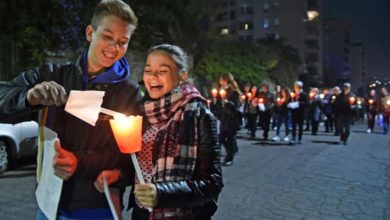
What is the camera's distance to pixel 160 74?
224 cm

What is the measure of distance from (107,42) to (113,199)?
0.75m

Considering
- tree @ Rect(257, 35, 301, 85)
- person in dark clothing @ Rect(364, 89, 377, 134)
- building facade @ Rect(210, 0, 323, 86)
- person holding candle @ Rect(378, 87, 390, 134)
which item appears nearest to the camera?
person holding candle @ Rect(378, 87, 390, 134)

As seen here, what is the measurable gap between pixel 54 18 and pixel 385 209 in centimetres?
1246

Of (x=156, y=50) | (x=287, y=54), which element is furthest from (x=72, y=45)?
(x=287, y=54)

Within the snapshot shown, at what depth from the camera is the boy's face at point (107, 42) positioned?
2086mm

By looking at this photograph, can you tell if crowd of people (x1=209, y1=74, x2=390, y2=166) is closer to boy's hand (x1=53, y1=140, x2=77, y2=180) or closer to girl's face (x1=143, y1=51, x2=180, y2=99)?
girl's face (x1=143, y1=51, x2=180, y2=99)

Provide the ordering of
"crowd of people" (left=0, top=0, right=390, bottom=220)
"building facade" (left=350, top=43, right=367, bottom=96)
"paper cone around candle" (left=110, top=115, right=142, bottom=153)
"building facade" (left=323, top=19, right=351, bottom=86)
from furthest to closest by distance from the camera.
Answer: "building facade" (left=350, top=43, right=367, bottom=96), "building facade" (left=323, top=19, right=351, bottom=86), "crowd of people" (left=0, top=0, right=390, bottom=220), "paper cone around candle" (left=110, top=115, right=142, bottom=153)

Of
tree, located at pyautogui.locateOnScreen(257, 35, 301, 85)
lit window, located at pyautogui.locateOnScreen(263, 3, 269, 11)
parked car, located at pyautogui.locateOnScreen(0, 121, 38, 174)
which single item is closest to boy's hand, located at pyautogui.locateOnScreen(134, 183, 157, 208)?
parked car, located at pyautogui.locateOnScreen(0, 121, 38, 174)

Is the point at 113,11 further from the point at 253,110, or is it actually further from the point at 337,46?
the point at 337,46

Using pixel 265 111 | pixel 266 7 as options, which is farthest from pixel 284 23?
pixel 265 111

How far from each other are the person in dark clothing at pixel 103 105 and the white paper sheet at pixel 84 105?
0.16 m

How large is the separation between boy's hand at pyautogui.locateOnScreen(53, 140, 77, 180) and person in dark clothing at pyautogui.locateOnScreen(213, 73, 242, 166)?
747cm

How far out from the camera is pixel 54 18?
49.2ft

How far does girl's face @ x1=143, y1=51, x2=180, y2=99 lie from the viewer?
7.34 feet
